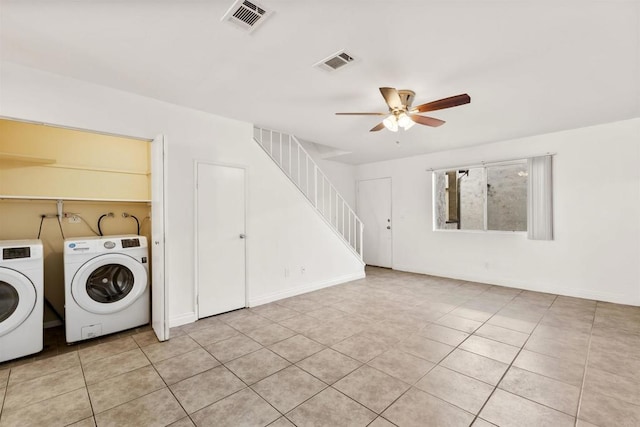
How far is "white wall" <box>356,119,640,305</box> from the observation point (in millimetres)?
3910

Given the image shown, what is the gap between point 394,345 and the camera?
2740mm

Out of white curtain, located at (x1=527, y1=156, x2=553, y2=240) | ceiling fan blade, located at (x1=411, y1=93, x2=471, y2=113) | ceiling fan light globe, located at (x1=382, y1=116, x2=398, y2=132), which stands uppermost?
ceiling fan blade, located at (x1=411, y1=93, x2=471, y2=113)

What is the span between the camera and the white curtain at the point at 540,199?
4.45m

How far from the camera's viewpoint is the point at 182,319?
10.9 feet

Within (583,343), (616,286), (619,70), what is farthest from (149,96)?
(616,286)

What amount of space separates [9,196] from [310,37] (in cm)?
340

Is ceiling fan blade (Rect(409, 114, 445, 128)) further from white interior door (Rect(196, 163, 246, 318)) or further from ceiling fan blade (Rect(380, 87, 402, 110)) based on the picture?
white interior door (Rect(196, 163, 246, 318))

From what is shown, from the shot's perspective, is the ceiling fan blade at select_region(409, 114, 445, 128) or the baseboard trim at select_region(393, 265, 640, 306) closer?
the ceiling fan blade at select_region(409, 114, 445, 128)

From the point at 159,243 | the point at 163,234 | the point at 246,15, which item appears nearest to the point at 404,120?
the point at 246,15

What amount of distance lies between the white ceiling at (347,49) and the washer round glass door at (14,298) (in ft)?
6.05

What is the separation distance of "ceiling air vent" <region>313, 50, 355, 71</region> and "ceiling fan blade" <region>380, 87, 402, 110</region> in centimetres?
38

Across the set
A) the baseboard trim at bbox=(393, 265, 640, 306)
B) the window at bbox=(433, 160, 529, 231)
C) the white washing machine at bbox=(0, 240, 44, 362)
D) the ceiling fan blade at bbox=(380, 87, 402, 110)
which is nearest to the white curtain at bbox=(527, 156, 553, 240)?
the window at bbox=(433, 160, 529, 231)

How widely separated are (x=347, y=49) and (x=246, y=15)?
2.58 feet

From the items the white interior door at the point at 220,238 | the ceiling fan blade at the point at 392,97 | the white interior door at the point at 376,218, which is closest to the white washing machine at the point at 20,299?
the white interior door at the point at 220,238
